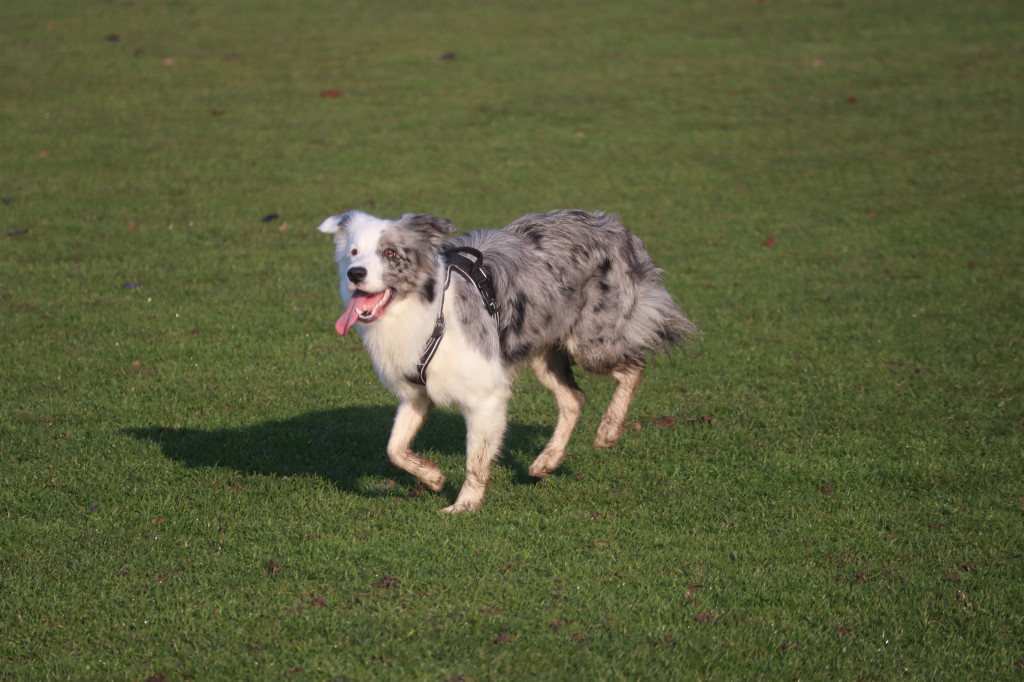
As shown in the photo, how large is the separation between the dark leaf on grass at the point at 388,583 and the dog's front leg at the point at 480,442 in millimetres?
960

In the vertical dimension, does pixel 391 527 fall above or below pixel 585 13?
below

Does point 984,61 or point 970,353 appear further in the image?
point 984,61

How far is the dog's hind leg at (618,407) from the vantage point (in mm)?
7957

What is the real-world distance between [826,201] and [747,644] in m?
11.7

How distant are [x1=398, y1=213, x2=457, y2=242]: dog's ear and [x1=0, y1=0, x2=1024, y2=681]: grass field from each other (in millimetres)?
1852

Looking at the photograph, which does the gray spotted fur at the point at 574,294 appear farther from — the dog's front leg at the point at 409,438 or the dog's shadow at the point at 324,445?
the dog's shadow at the point at 324,445

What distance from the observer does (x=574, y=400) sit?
7934mm

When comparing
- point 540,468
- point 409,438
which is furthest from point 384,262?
point 540,468

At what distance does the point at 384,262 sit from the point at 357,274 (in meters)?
0.21

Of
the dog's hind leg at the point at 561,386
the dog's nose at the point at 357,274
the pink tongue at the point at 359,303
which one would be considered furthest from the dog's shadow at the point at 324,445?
the dog's nose at the point at 357,274

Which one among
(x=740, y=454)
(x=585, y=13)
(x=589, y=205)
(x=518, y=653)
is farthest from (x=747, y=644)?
(x=585, y=13)

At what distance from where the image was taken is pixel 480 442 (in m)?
6.86

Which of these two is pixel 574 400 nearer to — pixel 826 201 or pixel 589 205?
pixel 589 205

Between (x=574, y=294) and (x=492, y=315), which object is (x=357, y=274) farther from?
(x=574, y=294)
